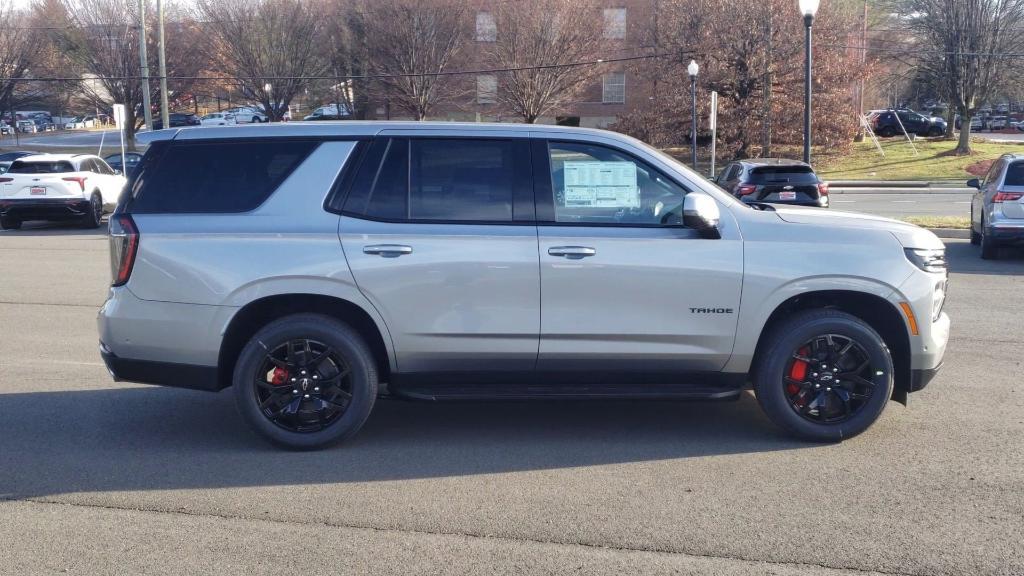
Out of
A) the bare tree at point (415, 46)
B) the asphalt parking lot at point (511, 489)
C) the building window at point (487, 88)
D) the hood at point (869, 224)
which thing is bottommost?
the asphalt parking lot at point (511, 489)

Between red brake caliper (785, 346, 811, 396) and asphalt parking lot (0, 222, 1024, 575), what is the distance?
1.18ft

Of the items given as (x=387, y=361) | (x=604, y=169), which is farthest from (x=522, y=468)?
(x=604, y=169)

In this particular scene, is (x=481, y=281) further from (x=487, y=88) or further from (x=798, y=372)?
(x=487, y=88)

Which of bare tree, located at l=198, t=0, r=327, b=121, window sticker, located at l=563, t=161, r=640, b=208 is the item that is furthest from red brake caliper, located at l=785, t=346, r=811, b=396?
bare tree, located at l=198, t=0, r=327, b=121

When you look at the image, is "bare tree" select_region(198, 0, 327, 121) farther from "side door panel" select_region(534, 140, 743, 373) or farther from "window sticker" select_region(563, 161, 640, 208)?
"side door panel" select_region(534, 140, 743, 373)

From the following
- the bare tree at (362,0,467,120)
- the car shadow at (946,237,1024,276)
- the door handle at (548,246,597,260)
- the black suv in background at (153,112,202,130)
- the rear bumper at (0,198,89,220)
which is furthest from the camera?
the black suv in background at (153,112,202,130)

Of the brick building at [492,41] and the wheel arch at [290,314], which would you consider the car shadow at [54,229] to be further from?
the brick building at [492,41]

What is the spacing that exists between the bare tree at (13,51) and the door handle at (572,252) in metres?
52.5

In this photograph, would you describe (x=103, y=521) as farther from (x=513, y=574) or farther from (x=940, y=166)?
(x=940, y=166)

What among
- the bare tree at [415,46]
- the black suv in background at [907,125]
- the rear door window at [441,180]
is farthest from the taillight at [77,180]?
the black suv in background at [907,125]

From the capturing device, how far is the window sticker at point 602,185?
588 cm

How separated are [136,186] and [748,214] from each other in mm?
3680

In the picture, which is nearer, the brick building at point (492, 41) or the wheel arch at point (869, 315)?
the wheel arch at point (869, 315)

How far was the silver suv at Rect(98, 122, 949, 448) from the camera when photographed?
5.69 metres
